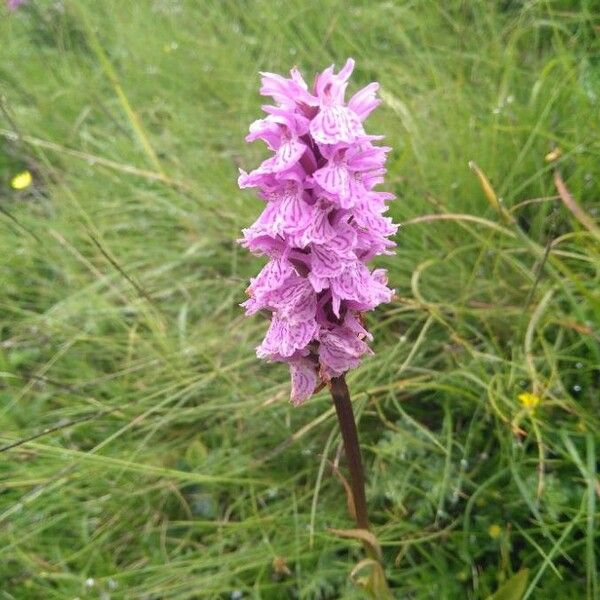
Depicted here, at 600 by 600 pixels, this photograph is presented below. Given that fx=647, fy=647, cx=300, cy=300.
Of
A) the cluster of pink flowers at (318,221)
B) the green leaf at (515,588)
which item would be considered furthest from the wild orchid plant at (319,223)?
the green leaf at (515,588)

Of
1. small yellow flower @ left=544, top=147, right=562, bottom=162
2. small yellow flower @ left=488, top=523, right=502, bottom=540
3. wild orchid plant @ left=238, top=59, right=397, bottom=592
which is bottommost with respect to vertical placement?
small yellow flower @ left=488, top=523, right=502, bottom=540

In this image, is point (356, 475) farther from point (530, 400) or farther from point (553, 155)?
point (553, 155)

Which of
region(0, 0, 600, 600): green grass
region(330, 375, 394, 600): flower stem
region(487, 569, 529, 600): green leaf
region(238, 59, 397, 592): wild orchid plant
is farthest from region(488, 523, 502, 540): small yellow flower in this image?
region(238, 59, 397, 592): wild orchid plant

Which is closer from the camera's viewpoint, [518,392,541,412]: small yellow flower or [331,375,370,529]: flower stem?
[331,375,370,529]: flower stem

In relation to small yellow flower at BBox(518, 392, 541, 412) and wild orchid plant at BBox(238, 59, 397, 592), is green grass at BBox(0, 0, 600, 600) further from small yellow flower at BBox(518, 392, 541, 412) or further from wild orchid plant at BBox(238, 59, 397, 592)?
wild orchid plant at BBox(238, 59, 397, 592)

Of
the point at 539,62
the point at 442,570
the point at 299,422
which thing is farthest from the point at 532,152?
the point at 442,570

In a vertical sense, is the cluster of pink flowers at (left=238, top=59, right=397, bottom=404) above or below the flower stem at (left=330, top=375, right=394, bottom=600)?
above

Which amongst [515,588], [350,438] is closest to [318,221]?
[350,438]

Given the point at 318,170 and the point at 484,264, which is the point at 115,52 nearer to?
the point at 484,264
